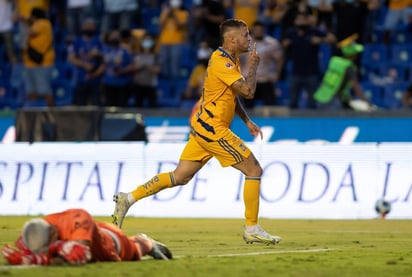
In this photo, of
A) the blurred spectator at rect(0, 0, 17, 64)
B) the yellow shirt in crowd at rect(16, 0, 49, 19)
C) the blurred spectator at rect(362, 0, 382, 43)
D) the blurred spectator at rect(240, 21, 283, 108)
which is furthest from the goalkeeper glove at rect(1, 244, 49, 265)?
the blurred spectator at rect(0, 0, 17, 64)

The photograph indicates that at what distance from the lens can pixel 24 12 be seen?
29359 millimetres

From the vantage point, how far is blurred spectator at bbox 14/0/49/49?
2911 cm

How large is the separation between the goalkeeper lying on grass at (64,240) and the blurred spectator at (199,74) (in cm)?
1539

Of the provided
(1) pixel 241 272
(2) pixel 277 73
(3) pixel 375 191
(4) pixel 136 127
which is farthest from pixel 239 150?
(2) pixel 277 73

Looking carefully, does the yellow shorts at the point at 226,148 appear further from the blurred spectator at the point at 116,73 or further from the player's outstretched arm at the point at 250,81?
the blurred spectator at the point at 116,73

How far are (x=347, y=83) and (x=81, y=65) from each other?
20.9ft

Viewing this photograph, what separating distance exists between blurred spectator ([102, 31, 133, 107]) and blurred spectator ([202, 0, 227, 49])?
6.16ft

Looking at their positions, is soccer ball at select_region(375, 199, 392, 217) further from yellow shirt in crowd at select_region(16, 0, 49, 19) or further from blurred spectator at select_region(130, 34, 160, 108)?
yellow shirt in crowd at select_region(16, 0, 49, 19)

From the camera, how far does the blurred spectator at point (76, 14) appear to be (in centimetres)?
2936

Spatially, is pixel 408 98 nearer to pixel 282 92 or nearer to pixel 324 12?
pixel 324 12

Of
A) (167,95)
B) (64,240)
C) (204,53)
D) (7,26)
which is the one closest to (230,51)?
(64,240)

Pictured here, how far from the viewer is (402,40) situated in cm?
2661

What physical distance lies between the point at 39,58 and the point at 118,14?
250cm

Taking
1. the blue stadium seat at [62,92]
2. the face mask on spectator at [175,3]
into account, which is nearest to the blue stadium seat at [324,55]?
the face mask on spectator at [175,3]
